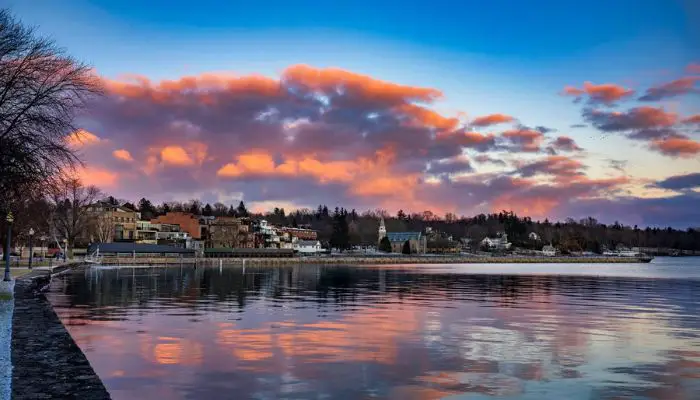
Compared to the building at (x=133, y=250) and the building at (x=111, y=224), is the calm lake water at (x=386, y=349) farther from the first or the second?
the building at (x=111, y=224)

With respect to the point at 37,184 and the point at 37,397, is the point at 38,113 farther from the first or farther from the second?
the point at 37,397

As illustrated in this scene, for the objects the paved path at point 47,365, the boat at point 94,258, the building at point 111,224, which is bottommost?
the boat at point 94,258

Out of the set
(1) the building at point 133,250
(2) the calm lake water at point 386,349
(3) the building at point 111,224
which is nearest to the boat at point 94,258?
(1) the building at point 133,250

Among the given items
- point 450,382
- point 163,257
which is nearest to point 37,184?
point 450,382

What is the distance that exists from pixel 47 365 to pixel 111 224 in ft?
540

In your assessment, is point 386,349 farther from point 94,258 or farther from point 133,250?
point 133,250

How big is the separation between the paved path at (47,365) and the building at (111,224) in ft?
462

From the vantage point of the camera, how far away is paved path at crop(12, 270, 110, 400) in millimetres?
13375

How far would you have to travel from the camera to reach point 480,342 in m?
24.5

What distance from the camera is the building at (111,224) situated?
525 feet

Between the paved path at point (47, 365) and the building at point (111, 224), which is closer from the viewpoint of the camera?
the paved path at point (47, 365)

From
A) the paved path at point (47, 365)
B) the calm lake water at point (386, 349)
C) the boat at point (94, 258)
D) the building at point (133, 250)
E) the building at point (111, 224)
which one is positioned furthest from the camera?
the building at point (111, 224)

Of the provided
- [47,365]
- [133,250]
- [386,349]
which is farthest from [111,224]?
[47,365]

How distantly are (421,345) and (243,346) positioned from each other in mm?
6358
